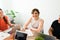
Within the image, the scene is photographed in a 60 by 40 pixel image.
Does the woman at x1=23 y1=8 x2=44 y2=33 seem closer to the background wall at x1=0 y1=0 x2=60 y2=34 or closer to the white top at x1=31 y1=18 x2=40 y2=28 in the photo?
the white top at x1=31 y1=18 x2=40 y2=28

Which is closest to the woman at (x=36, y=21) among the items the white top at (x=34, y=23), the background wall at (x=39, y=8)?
the white top at (x=34, y=23)

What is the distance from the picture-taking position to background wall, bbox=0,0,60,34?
3947 millimetres

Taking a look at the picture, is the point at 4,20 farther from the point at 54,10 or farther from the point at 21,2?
the point at 54,10

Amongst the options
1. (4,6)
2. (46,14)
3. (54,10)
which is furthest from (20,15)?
(54,10)

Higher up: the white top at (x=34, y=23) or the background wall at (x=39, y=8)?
the background wall at (x=39, y=8)

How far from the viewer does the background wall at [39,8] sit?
3.95m

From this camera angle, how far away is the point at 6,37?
240cm

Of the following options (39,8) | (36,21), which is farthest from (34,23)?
(39,8)

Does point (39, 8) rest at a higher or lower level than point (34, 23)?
higher

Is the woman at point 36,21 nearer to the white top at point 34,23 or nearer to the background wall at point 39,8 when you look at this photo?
the white top at point 34,23

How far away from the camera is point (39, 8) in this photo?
413 centimetres

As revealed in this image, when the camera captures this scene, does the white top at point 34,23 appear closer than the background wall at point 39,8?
Yes

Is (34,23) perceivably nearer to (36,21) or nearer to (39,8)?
(36,21)

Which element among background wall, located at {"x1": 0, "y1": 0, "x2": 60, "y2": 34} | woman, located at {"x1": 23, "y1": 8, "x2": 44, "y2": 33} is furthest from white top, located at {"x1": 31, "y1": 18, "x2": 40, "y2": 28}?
background wall, located at {"x1": 0, "y1": 0, "x2": 60, "y2": 34}
